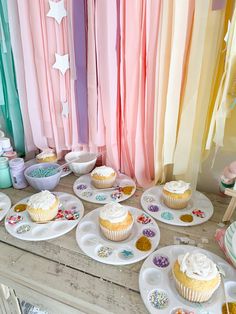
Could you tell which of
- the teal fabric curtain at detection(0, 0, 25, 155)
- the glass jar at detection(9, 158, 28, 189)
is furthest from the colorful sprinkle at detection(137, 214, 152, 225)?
the teal fabric curtain at detection(0, 0, 25, 155)

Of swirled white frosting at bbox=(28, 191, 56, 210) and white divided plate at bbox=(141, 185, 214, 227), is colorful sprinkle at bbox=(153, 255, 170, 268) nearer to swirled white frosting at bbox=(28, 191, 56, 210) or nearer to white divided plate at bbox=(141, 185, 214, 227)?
white divided plate at bbox=(141, 185, 214, 227)

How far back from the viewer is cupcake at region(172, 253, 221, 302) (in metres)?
0.52

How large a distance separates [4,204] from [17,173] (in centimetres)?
12

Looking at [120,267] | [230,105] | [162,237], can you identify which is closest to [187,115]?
[230,105]

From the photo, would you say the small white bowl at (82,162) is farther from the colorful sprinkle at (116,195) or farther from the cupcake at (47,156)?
the colorful sprinkle at (116,195)

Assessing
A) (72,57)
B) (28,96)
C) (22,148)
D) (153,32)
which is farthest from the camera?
(22,148)

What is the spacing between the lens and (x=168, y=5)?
693mm

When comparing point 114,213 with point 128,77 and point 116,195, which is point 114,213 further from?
point 128,77

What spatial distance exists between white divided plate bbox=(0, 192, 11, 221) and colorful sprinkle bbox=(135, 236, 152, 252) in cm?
41

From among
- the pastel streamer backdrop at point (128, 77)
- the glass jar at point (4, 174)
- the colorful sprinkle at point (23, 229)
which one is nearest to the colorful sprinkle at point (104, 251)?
the colorful sprinkle at point (23, 229)

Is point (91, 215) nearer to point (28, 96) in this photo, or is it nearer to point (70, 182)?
point (70, 182)

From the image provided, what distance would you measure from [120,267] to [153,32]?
63cm

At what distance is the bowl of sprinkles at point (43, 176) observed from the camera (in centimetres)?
87

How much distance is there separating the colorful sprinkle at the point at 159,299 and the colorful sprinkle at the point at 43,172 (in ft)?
1.67
